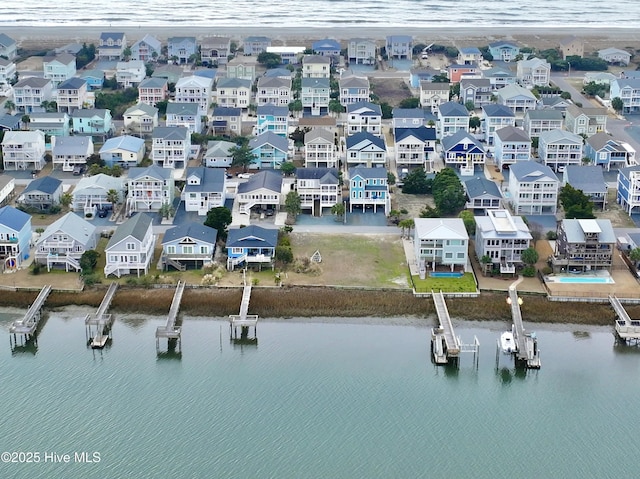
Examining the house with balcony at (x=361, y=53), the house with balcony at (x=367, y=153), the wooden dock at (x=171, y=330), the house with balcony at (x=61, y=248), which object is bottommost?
the wooden dock at (x=171, y=330)

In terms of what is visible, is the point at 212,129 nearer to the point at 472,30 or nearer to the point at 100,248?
the point at 100,248

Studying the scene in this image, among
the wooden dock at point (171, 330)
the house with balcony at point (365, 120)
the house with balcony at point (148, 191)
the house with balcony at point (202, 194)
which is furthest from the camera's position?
the house with balcony at point (365, 120)

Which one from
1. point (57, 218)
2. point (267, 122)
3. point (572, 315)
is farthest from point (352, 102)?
point (572, 315)

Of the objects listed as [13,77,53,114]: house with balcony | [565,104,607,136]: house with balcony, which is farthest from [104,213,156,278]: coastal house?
[565,104,607,136]: house with balcony

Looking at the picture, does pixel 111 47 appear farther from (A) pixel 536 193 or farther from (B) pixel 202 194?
(A) pixel 536 193

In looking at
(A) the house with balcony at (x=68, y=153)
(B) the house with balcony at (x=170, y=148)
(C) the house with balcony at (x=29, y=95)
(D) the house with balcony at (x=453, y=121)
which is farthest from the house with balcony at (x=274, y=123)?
(C) the house with balcony at (x=29, y=95)

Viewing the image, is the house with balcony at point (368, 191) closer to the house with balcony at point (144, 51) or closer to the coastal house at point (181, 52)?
the coastal house at point (181, 52)
